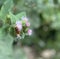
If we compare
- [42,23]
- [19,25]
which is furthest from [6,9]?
[42,23]

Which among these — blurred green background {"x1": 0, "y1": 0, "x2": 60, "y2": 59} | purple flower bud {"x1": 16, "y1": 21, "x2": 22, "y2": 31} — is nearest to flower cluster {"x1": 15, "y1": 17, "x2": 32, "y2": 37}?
purple flower bud {"x1": 16, "y1": 21, "x2": 22, "y2": 31}

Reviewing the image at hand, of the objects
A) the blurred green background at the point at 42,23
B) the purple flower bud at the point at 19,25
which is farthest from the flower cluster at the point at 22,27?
the blurred green background at the point at 42,23

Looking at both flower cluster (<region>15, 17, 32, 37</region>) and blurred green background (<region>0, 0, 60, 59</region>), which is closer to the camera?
flower cluster (<region>15, 17, 32, 37</region>)

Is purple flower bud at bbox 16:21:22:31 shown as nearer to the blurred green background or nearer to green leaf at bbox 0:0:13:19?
green leaf at bbox 0:0:13:19

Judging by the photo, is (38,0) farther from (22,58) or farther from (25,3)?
(22,58)

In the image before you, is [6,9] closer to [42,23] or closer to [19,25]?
[19,25]

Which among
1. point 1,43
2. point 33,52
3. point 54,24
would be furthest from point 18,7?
point 33,52

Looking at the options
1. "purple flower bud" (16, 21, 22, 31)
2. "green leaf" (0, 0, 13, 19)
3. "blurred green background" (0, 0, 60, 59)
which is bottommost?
"purple flower bud" (16, 21, 22, 31)

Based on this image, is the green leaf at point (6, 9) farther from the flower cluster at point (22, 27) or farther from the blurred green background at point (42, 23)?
the blurred green background at point (42, 23)

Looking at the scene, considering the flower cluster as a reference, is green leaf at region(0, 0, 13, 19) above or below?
above

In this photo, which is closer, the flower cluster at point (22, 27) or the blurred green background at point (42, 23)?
the flower cluster at point (22, 27)

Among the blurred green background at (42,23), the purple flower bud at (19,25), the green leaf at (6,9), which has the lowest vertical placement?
the purple flower bud at (19,25)
